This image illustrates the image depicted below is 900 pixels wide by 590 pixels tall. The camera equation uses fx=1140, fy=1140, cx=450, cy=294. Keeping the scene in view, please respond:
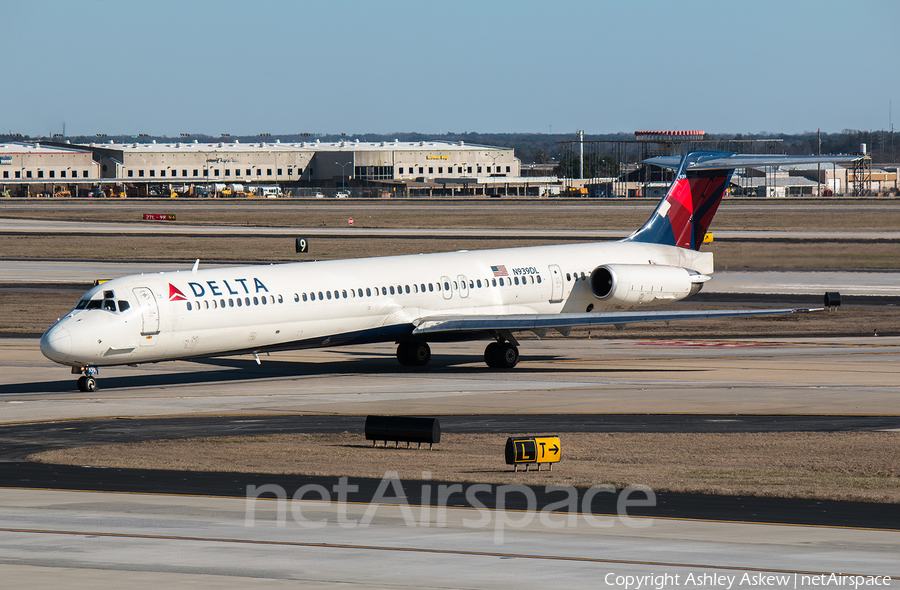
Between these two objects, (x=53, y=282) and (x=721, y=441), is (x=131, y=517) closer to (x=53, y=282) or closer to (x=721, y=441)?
(x=721, y=441)

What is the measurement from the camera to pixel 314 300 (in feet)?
112

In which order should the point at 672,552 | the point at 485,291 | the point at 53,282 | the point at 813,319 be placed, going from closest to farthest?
the point at 672,552 → the point at 485,291 → the point at 813,319 → the point at 53,282

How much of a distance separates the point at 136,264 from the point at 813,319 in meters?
43.9

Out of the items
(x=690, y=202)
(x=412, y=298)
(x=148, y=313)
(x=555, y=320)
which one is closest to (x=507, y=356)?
(x=555, y=320)

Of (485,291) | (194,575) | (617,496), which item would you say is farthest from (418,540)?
(485,291)

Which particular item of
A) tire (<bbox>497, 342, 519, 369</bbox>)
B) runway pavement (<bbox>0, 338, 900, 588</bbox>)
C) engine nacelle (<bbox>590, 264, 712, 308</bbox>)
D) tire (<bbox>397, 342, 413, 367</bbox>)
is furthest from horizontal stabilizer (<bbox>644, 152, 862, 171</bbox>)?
tire (<bbox>397, 342, 413, 367</bbox>)

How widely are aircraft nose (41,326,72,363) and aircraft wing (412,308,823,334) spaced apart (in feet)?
35.9

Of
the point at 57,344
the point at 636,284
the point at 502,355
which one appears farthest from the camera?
the point at 636,284

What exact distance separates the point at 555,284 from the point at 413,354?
575 cm

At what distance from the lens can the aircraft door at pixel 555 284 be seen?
40.0 meters

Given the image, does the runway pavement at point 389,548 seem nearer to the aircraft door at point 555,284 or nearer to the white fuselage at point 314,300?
the white fuselage at point 314,300

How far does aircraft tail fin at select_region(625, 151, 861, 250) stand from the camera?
43.2 metres

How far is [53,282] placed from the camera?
64000 mm

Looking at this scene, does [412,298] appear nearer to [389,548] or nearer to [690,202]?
[690,202]
